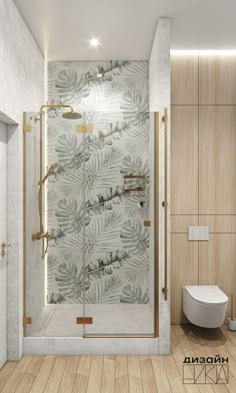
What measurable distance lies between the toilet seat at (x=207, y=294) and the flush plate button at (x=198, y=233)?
0.51 meters

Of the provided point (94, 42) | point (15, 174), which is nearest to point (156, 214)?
point (15, 174)

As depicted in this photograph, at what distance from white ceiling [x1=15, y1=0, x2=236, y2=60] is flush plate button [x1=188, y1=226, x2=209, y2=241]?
1894 mm

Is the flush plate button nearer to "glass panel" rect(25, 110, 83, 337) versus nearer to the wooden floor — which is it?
the wooden floor

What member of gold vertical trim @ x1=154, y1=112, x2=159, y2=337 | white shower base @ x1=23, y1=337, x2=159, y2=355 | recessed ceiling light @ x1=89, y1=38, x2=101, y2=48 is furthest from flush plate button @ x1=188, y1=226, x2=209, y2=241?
recessed ceiling light @ x1=89, y1=38, x2=101, y2=48

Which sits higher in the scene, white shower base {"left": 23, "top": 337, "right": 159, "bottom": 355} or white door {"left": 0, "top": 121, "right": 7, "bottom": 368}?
white door {"left": 0, "top": 121, "right": 7, "bottom": 368}

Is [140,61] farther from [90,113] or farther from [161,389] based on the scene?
[161,389]

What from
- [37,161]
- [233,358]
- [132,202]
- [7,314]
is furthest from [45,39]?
[233,358]

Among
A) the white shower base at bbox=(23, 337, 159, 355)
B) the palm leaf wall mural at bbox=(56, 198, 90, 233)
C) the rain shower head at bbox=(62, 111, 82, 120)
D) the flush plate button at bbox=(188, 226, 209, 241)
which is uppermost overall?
the rain shower head at bbox=(62, 111, 82, 120)

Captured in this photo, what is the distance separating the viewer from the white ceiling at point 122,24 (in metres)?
2.51

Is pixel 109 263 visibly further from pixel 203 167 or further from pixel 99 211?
pixel 203 167

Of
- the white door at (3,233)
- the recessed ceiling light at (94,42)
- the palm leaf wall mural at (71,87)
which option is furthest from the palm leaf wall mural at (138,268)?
the recessed ceiling light at (94,42)

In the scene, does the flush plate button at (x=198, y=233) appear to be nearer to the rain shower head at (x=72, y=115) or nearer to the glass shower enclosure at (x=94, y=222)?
the glass shower enclosure at (x=94, y=222)

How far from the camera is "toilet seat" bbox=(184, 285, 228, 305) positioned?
2.79 meters

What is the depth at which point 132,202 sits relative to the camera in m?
2.65
